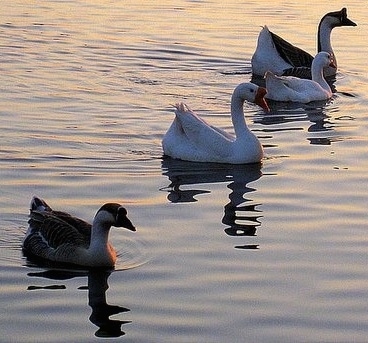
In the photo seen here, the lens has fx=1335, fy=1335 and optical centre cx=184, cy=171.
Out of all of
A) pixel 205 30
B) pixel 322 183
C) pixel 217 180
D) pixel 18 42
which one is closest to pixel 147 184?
pixel 217 180

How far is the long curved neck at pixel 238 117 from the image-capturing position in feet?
48.0

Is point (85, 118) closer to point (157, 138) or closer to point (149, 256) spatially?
point (157, 138)

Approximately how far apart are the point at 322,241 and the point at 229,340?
2.62m

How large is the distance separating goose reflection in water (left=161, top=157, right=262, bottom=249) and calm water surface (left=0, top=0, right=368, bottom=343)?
0.03 meters

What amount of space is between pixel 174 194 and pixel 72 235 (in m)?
2.33

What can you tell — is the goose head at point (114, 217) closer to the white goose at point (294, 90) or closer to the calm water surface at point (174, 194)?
the calm water surface at point (174, 194)

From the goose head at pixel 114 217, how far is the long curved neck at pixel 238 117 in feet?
15.5

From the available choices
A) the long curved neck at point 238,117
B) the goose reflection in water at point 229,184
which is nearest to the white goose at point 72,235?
the goose reflection in water at point 229,184

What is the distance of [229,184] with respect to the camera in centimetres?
1339

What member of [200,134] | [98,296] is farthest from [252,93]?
[98,296]

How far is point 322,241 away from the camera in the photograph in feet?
36.1

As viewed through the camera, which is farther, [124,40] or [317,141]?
[124,40]

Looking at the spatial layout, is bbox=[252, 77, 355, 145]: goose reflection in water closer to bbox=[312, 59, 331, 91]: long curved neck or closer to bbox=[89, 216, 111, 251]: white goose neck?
bbox=[312, 59, 331, 91]: long curved neck

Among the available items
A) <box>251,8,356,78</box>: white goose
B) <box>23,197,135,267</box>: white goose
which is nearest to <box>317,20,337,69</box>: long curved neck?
<box>251,8,356,78</box>: white goose
